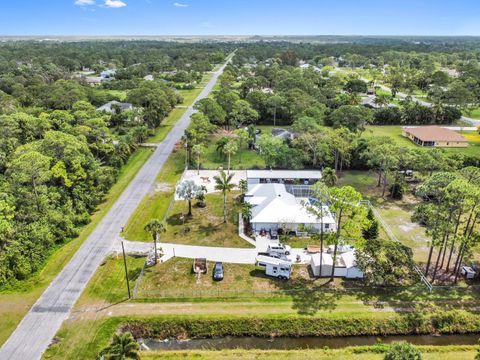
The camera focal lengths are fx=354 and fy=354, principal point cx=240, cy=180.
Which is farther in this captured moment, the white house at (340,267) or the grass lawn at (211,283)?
the white house at (340,267)

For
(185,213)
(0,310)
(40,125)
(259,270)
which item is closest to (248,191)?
(185,213)

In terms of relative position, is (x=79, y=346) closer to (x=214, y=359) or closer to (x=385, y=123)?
(x=214, y=359)

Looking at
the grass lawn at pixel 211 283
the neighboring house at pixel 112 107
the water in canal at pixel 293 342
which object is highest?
the neighboring house at pixel 112 107

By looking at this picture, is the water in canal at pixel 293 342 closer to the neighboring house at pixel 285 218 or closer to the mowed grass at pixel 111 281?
the mowed grass at pixel 111 281

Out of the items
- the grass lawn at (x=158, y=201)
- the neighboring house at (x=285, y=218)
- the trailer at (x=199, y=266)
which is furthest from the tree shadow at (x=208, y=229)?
the trailer at (x=199, y=266)

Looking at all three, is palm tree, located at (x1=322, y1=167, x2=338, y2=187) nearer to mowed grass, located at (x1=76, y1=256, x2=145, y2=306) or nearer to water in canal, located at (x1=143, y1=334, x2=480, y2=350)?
water in canal, located at (x1=143, y1=334, x2=480, y2=350)

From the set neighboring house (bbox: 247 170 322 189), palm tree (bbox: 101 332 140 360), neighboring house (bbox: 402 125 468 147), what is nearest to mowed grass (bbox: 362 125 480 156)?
neighboring house (bbox: 402 125 468 147)
